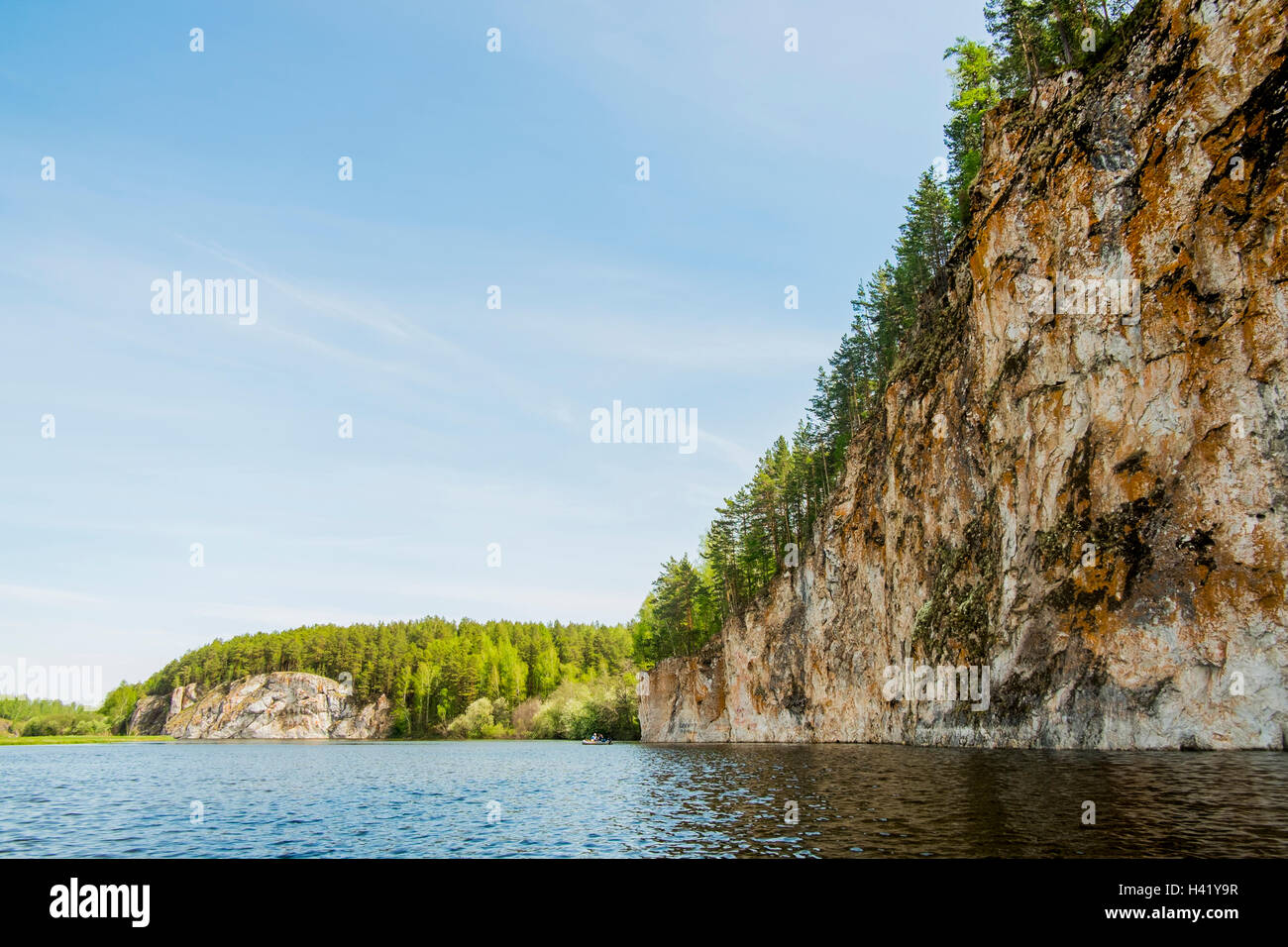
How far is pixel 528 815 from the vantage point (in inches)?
1069

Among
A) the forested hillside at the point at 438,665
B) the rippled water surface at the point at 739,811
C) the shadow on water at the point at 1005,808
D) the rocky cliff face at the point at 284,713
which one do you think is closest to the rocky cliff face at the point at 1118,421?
the rippled water surface at the point at 739,811

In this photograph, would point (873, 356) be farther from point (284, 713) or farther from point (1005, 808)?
point (284, 713)

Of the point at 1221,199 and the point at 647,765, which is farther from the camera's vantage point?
the point at 647,765

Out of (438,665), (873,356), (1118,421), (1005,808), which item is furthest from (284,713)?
(1005,808)

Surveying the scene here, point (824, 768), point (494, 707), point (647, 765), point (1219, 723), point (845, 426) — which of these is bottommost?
point (494, 707)

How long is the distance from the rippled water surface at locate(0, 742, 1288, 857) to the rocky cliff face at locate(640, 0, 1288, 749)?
3.98m

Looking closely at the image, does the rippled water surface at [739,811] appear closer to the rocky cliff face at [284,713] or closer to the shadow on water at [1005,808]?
the shadow on water at [1005,808]

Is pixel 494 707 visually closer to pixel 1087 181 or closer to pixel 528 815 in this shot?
pixel 528 815

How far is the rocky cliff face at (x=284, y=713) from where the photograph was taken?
151 m

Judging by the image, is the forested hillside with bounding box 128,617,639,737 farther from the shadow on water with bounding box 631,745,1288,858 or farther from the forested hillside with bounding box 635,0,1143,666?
the shadow on water with bounding box 631,745,1288,858

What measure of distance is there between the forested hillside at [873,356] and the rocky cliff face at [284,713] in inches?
3035

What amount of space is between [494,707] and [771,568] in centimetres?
7911
